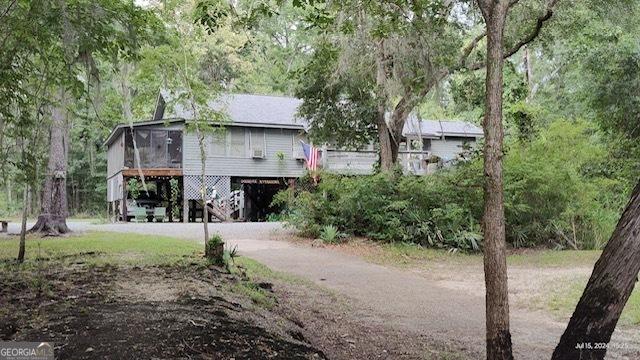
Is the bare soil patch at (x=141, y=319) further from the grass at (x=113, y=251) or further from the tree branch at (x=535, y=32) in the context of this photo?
the tree branch at (x=535, y=32)

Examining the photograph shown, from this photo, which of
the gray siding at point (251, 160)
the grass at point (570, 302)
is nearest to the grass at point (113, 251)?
the grass at point (570, 302)

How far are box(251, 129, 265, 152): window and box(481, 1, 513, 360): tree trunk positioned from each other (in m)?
22.0

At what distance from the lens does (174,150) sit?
24.8 m

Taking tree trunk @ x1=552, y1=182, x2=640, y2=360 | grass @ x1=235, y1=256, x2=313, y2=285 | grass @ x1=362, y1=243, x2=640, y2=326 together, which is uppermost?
tree trunk @ x1=552, y1=182, x2=640, y2=360

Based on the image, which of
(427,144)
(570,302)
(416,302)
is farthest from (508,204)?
(427,144)

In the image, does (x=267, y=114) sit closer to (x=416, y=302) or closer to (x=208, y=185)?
(x=208, y=185)

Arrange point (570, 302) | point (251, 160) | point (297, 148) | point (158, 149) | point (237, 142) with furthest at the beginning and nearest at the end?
point (297, 148) < point (251, 160) < point (237, 142) < point (158, 149) < point (570, 302)

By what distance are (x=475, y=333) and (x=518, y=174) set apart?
858 centimetres

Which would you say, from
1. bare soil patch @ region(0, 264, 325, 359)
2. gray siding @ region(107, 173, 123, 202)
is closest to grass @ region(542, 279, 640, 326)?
bare soil patch @ region(0, 264, 325, 359)

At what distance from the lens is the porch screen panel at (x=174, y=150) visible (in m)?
24.7

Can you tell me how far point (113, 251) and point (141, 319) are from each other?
23.4ft

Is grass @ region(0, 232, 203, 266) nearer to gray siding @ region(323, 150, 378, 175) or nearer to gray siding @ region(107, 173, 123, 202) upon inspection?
gray siding @ region(323, 150, 378, 175)

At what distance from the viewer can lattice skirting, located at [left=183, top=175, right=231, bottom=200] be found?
2478 cm

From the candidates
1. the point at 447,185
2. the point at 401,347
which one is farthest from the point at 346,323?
the point at 447,185
